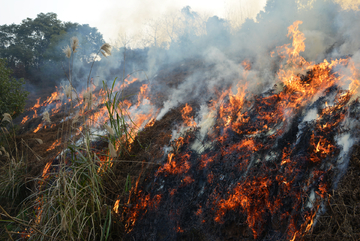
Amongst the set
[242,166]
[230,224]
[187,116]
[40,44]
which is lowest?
[230,224]

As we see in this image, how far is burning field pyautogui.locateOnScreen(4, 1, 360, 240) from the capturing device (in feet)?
6.43

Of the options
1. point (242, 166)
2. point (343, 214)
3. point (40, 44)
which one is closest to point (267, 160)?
point (242, 166)

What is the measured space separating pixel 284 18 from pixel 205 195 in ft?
29.1

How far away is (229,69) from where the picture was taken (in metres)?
5.78

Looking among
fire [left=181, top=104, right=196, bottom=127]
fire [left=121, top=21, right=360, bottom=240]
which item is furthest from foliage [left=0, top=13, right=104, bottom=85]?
fire [left=121, top=21, right=360, bottom=240]

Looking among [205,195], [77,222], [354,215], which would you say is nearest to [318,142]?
[354,215]

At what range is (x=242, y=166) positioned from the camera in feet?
8.56

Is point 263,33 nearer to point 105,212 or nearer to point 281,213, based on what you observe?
point 281,213

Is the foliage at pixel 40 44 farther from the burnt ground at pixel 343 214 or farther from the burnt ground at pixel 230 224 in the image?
the burnt ground at pixel 343 214

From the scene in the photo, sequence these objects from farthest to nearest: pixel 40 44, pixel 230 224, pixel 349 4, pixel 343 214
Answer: pixel 40 44
pixel 349 4
pixel 230 224
pixel 343 214

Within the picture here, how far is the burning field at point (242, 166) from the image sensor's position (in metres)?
1.96

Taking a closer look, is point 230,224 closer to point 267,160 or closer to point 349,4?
point 267,160

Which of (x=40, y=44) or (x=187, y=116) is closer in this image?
(x=187, y=116)

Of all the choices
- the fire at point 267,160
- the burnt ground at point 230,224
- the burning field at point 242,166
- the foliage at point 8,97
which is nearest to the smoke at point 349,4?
the burning field at point 242,166
